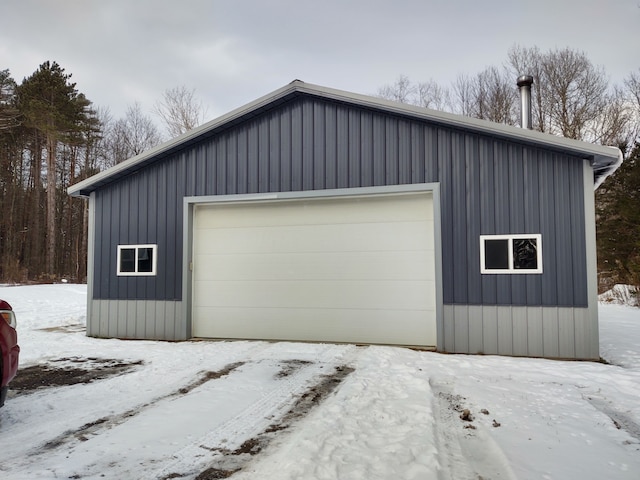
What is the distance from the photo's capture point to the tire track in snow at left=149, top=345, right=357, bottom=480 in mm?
2605

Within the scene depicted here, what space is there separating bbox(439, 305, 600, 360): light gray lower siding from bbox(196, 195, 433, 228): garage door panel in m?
1.73

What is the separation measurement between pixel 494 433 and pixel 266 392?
2.23 m

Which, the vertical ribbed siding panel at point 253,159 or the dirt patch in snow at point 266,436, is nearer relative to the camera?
the dirt patch in snow at point 266,436

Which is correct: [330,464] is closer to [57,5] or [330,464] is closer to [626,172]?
[57,5]

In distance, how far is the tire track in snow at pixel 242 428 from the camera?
2605mm

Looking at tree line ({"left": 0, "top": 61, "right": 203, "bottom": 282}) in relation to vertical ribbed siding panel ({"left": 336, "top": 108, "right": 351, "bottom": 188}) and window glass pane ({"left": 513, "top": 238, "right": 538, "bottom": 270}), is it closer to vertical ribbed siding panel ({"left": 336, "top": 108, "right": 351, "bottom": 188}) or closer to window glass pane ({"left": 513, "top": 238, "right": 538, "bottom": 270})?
vertical ribbed siding panel ({"left": 336, "top": 108, "right": 351, "bottom": 188})

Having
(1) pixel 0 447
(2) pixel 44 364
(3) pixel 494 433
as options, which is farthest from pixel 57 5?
(3) pixel 494 433

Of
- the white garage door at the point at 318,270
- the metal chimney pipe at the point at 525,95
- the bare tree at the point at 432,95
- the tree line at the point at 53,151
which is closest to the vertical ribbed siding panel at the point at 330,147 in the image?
the white garage door at the point at 318,270

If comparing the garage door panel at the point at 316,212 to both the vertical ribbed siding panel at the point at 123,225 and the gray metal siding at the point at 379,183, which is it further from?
the vertical ribbed siding panel at the point at 123,225

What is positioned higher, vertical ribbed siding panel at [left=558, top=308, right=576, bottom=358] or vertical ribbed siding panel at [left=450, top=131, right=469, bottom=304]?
vertical ribbed siding panel at [left=450, top=131, right=469, bottom=304]

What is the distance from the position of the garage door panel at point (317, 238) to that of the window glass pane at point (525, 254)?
1.29 meters

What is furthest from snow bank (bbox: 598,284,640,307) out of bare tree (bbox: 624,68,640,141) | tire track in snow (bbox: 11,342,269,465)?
tire track in snow (bbox: 11,342,269,465)

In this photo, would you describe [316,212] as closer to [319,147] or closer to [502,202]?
[319,147]

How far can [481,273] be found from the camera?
6.14m
